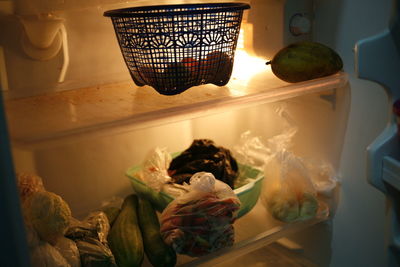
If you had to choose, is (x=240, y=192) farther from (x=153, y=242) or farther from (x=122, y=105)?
(x=122, y=105)

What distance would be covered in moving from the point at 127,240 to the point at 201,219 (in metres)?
0.17

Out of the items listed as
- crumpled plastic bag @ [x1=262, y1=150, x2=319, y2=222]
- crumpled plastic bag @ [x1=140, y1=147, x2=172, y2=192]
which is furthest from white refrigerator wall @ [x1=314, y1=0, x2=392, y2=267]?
crumpled plastic bag @ [x1=140, y1=147, x2=172, y2=192]

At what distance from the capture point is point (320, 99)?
1267mm

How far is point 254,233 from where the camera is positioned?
3.90 ft

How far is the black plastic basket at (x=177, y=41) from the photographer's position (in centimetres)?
96

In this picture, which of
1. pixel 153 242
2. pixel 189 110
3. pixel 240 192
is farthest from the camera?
pixel 240 192

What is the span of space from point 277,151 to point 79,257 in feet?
2.01

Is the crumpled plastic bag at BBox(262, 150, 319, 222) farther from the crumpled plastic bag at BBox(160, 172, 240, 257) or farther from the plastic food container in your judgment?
the crumpled plastic bag at BBox(160, 172, 240, 257)

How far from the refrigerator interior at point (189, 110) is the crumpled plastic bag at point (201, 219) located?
0.04 m

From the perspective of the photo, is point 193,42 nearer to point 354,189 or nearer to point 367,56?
point 367,56

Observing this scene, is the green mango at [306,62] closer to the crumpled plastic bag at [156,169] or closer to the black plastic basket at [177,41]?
the black plastic basket at [177,41]

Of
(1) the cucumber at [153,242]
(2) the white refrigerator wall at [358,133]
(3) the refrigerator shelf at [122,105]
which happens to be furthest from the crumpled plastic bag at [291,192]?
(1) the cucumber at [153,242]

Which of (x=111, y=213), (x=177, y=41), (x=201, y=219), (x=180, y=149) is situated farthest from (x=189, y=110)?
(x=180, y=149)

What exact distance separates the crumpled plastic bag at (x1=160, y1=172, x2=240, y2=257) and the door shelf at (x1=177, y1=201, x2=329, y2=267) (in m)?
0.02
